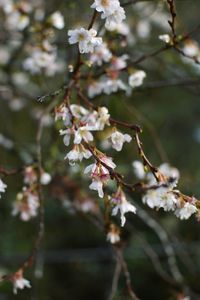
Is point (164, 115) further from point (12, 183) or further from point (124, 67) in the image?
point (124, 67)

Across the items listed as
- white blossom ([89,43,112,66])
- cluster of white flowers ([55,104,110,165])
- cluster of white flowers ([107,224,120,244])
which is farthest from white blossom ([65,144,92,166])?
white blossom ([89,43,112,66])

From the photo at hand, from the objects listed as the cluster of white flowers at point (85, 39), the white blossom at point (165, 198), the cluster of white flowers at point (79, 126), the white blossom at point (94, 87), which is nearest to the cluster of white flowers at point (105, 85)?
the white blossom at point (94, 87)

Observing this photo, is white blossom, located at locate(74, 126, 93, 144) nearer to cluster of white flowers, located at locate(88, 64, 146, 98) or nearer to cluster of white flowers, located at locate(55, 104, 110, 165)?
cluster of white flowers, located at locate(55, 104, 110, 165)

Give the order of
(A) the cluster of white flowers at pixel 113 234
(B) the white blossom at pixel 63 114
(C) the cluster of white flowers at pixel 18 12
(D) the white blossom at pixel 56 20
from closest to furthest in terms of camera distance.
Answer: (B) the white blossom at pixel 63 114 → (A) the cluster of white flowers at pixel 113 234 → (D) the white blossom at pixel 56 20 → (C) the cluster of white flowers at pixel 18 12

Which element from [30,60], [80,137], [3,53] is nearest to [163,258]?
[30,60]

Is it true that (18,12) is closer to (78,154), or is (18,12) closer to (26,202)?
(26,202)

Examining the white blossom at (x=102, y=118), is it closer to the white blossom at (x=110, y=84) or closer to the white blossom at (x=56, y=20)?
the white blossom at (x=110, y=84)
